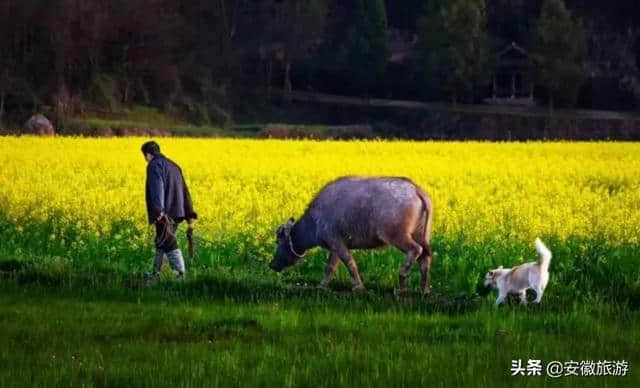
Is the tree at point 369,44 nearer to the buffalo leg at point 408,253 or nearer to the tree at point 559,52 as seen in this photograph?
the tree at point 559,52

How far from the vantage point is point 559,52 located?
5706 cm

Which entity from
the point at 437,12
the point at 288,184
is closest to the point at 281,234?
the point at 288,184

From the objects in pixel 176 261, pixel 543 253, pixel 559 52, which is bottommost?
pixel 176 261

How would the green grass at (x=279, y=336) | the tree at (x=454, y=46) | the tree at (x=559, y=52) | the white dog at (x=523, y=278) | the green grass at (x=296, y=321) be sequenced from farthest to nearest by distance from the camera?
the tree at (x=454, y=46)
the tree at (x=559, y=52)
the white dog at (x=523, y=278)
the green grass at (x=296, y=321)
the green grass at (x=279, y=336)

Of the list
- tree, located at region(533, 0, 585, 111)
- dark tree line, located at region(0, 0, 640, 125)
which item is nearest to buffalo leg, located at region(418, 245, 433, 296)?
dark tree line, located at region(0, 0, 640, 125)

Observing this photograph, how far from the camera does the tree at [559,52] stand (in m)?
57.0

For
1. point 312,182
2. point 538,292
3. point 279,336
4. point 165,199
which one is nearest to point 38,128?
point 312,182

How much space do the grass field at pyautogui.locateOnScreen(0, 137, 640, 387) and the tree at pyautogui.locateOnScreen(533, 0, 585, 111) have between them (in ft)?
114

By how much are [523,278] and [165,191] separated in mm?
4221

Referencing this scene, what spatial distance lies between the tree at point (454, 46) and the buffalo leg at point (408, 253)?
48.3 metres

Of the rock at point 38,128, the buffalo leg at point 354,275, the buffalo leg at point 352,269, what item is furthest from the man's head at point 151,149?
the rock at point 38,128

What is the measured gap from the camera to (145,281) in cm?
1191

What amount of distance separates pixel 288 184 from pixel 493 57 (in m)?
39.9

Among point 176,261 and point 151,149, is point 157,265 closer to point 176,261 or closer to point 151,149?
point 176,261
